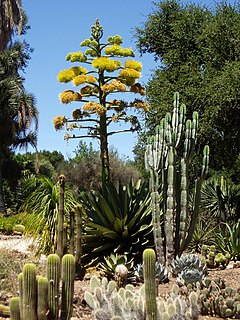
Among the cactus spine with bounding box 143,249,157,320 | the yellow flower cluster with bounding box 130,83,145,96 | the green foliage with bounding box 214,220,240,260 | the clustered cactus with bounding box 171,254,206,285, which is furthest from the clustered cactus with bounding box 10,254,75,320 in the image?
the yellow flower cluster with bounding box 130,83,145,96

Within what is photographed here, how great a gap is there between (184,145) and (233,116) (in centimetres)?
859

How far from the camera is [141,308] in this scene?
605cm

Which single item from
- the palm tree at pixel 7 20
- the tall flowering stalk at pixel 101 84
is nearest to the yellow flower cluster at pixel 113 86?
the tall flowering stalk at pixel 101 84

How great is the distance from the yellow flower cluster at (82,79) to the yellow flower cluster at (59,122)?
2.64 feet

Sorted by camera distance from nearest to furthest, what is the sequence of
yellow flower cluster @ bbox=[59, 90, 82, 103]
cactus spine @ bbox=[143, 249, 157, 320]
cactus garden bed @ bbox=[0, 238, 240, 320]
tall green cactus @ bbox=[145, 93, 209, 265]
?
cactus spine @ bbox=[143, 249, 157, 320] → cactus garden bed @ bbox=[0, 238, 240, 320] → tall green cactus @ bbox=[145, 93, 209, 265] → yellow flower cluster @ bbox=[59, 90, 82, 103]

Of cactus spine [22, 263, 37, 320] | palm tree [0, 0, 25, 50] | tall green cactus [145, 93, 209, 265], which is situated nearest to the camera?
cactus spine [22, 263, 37, 320]

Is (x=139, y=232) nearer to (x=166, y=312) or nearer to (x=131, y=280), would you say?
(x=131, y=280)

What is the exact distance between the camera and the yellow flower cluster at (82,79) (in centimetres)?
1203

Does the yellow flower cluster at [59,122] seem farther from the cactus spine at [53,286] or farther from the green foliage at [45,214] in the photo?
the cactus spine at [53,286]

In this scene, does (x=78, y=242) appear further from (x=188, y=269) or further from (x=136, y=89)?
(x=136, y=89)

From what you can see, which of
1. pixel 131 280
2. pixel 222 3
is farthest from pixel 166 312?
pixel 222 3

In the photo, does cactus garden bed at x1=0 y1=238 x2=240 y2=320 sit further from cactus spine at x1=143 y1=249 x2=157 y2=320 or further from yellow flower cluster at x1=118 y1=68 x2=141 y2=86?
yellow flower cluster at x1=118 y1=68 x2=141 y2=86

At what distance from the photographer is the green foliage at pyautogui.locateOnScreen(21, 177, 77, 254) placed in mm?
10922

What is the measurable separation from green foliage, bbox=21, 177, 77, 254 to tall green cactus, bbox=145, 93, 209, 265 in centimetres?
193
